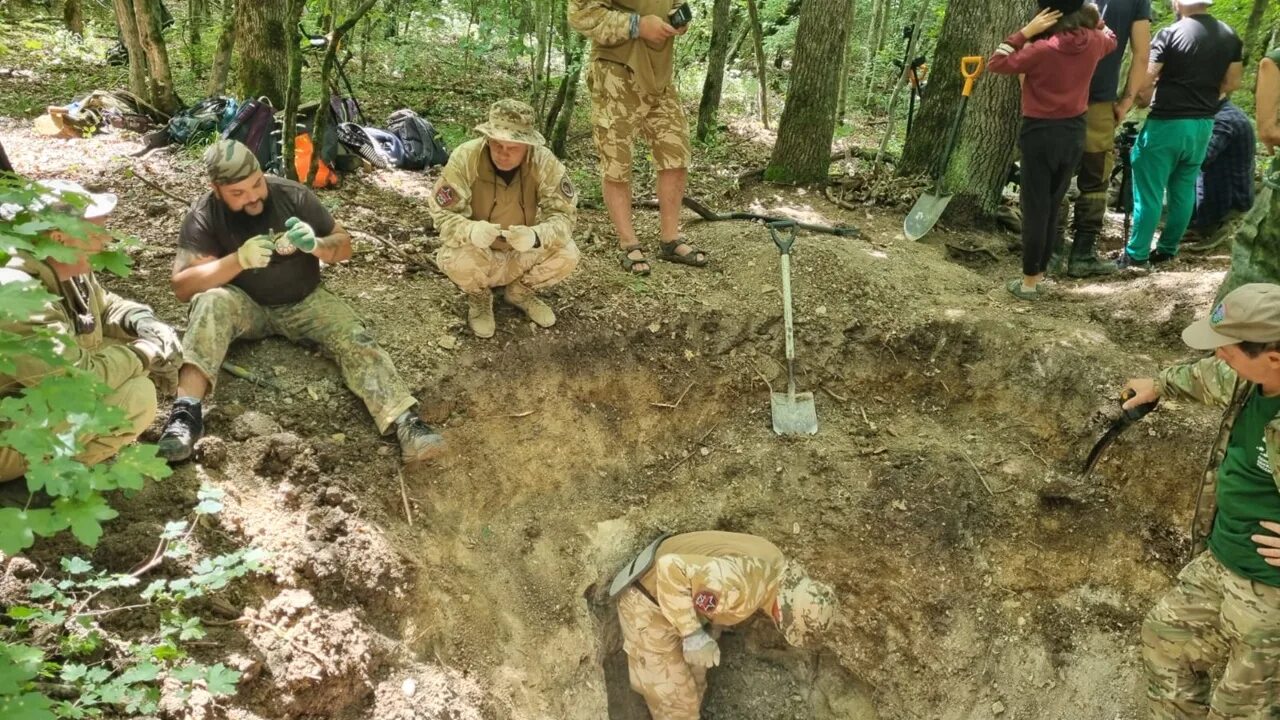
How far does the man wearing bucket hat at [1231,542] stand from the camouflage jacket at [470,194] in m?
2.94

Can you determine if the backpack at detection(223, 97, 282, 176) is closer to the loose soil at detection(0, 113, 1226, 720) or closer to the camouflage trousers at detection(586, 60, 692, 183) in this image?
the loose soil at detection(0, 113, 1226, 720)

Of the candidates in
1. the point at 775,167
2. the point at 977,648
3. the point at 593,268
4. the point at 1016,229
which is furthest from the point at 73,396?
the point at 1016,229

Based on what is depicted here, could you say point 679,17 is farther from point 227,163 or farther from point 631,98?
point 227,163

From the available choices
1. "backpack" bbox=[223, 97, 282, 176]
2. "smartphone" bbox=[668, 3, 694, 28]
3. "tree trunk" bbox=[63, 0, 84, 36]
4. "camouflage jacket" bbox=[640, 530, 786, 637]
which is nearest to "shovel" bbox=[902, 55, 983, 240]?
"smartphone" bbox=[668, 3, 694, 28]

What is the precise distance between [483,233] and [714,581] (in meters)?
2.20

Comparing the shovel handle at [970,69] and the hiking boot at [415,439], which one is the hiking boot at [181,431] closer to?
the hiking boot at [415,439]

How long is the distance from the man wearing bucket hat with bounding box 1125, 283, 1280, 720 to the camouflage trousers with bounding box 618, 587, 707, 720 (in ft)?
7.55

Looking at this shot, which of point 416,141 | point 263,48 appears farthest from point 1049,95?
point 263,48

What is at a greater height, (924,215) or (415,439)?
(924,215)

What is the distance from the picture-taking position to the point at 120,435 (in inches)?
114

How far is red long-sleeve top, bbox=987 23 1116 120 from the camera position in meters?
4.59

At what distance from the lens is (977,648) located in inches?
164

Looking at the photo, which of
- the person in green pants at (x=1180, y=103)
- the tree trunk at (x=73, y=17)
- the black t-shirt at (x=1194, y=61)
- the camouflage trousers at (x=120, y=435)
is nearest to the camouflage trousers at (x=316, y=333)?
the camouflage trousers at (x=120, y=435)

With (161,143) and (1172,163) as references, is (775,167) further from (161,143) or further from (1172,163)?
(161,143)
